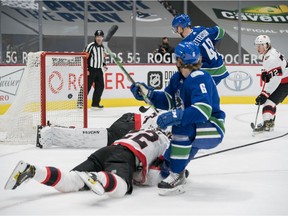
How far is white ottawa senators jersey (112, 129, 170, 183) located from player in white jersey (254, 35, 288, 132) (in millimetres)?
2497

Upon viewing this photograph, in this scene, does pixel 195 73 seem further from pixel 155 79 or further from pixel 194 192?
pixel 155 79

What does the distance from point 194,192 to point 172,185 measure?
0.49 ft

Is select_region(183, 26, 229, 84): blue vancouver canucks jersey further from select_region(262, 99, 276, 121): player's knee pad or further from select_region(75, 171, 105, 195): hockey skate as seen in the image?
select_region(75, 171, 105, 195): hockey skate

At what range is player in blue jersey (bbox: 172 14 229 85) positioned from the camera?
432 centimetres

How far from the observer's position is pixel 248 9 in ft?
40.4

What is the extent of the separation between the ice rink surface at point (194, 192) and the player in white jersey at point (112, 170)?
7 cm

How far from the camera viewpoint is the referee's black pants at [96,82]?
8016mm

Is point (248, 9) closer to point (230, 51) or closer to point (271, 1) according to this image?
point (271, 1)

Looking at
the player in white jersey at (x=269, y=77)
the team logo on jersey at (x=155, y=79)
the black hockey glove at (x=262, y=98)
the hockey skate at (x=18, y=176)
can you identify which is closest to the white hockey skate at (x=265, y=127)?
the player in white jersey at (x=269, y=77)

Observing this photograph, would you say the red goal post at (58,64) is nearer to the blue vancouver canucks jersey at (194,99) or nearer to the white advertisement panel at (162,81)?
the blue vancouver canucks jersey at (194,99)

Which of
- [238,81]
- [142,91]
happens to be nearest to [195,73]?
[142,91]

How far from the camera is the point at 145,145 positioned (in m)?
2.95

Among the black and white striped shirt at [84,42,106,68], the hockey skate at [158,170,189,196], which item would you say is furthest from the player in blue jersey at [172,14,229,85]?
the black and white striped shirt at [84,42,106,68]

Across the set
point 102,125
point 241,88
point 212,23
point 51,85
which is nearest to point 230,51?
point 212,23
